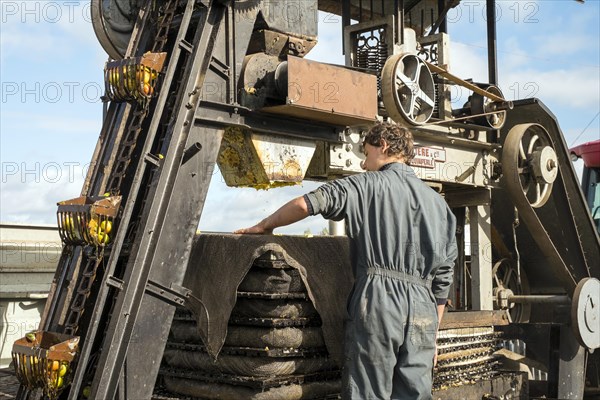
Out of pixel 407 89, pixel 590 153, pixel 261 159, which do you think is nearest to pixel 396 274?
pixel 261 159

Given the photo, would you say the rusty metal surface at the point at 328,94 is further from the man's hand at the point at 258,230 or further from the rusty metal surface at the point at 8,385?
the rusty metal surface at the point at 8,385

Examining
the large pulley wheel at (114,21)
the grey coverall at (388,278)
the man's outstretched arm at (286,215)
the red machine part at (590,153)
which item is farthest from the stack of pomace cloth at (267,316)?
the red machine part at (590,153)

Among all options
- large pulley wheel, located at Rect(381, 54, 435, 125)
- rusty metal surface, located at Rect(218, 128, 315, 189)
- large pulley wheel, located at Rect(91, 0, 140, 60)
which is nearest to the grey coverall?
rusty metal surface, located at Rect(218, 128, 315, 189)

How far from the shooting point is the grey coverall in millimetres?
3740

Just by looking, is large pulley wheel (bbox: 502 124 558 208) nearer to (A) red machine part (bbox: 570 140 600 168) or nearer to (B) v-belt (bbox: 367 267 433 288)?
(A) red machine part (bbox: 570 140 600 168)

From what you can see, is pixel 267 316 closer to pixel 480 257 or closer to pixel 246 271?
pixel 246 271

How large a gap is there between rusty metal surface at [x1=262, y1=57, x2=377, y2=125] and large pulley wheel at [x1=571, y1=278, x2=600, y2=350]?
297cm

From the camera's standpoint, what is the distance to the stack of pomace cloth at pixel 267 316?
4094 millimetres

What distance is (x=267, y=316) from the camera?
4.12 m

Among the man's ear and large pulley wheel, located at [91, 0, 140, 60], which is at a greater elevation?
large pulley wheel, located at [91, 0, 140, 60]

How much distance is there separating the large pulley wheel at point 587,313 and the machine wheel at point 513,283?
3.40 feet

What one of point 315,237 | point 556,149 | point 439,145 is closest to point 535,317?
point 556,149

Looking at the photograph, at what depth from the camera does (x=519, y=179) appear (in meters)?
6.93

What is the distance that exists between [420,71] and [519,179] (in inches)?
66.5
